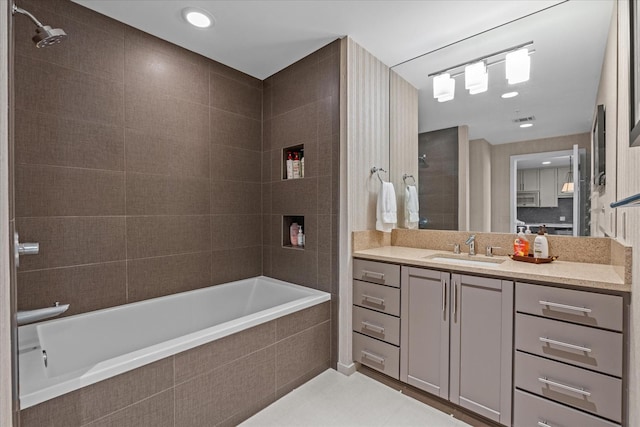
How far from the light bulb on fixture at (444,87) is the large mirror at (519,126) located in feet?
0.11

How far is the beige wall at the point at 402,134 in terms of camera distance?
2.48m

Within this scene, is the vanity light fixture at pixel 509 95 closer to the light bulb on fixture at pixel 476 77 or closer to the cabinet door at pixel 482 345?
the light bulb on fixture at pixel 476 77

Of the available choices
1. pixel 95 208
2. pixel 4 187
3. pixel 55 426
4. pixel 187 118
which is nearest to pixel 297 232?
pixel 187 118

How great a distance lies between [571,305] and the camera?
137 cm

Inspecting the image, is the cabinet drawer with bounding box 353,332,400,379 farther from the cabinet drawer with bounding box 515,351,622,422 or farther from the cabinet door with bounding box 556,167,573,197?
the cabinet door with bounding box 556,167,573,197

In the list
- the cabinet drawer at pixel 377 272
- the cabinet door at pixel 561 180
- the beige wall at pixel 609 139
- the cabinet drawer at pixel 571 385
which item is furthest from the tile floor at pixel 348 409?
the cabinet door at pixel 561 180

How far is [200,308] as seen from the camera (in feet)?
7.70

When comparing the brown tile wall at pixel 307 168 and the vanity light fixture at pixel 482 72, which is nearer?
the vanity light fixture at pixel 482 72

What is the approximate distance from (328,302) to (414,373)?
726mm

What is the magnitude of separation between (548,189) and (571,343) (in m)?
0.98

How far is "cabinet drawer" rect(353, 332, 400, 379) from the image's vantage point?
199 cm

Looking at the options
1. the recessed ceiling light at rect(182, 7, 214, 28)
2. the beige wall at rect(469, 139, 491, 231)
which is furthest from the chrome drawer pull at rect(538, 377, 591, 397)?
the recessed ceiling light at rect(182, 7, 214, 28)

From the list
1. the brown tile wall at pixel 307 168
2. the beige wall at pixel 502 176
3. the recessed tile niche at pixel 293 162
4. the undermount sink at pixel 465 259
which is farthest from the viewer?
the recessed tile niche at pixel 293 162

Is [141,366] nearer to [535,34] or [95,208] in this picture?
[95,208]
